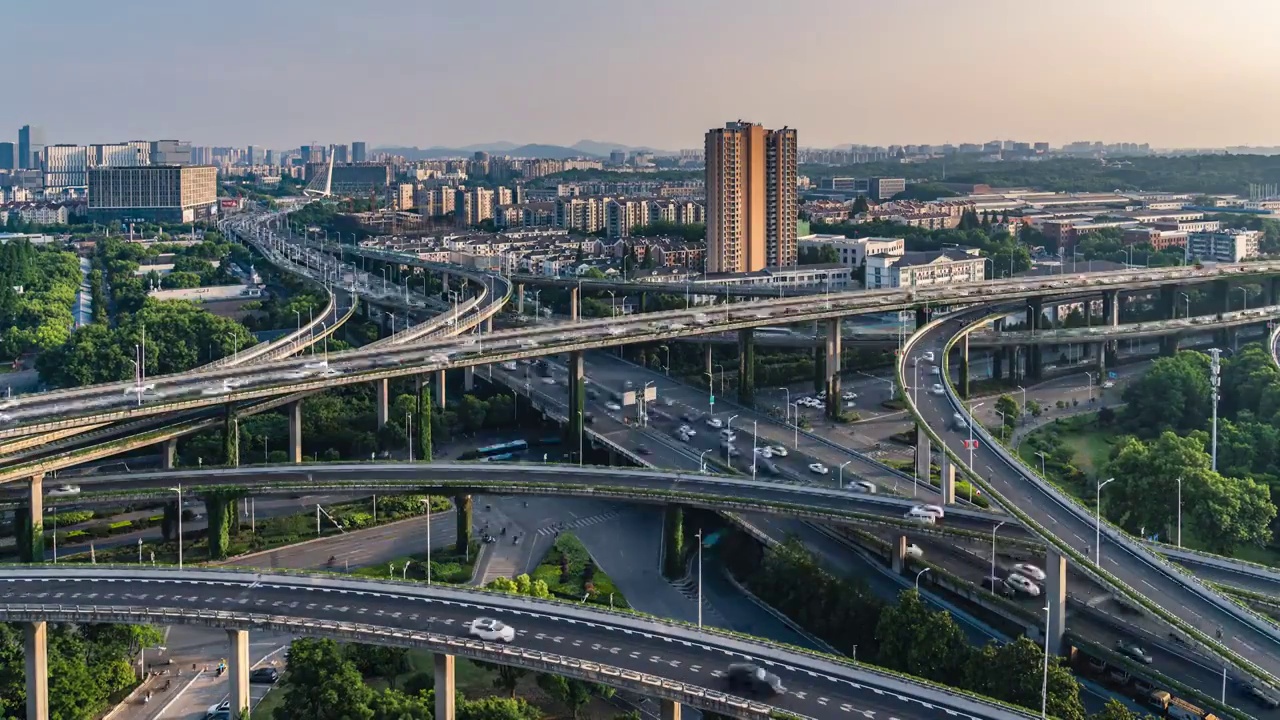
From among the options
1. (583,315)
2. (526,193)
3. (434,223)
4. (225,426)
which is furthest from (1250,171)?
(225,426)

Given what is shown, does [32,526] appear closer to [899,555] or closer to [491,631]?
[491,631]

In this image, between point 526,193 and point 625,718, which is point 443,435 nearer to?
point 625,718

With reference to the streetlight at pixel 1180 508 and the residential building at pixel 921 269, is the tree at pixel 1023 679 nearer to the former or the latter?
the streetlight at pixel 1180 508

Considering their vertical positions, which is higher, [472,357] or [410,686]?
[472,357]

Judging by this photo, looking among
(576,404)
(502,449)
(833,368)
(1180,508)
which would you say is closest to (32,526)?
(502,449)

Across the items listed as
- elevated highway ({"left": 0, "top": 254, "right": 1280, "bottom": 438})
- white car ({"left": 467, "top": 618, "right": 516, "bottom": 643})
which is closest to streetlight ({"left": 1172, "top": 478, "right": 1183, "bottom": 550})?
white car ({"left": 467, "top": 618, "right": 516, "bottom": 643})

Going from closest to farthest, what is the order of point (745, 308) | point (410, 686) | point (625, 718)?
point (625, 718), point (410, 686), point (745, 308)

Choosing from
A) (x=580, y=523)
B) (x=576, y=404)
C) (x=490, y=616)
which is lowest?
(x=580, y=523)
